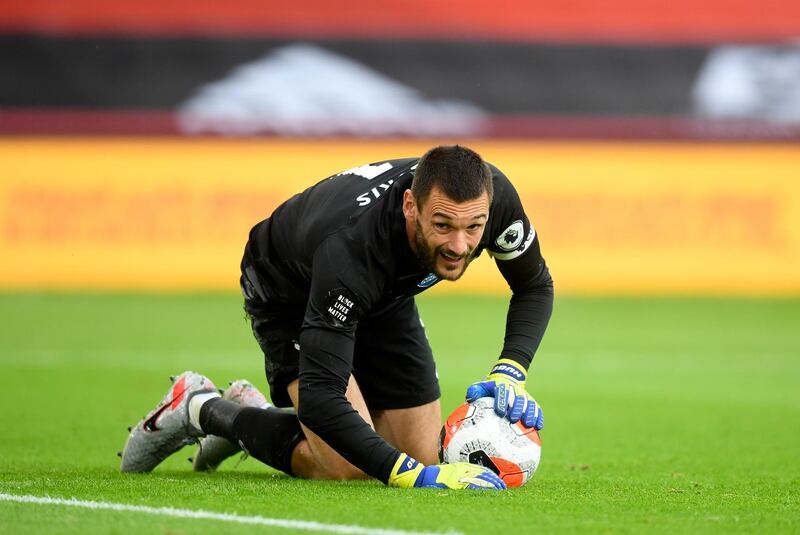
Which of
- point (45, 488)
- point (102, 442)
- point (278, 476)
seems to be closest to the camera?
point (45, 488)

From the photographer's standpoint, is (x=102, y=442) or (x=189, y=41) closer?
(x=102, y=442)

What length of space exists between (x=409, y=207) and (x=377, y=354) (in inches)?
61.1

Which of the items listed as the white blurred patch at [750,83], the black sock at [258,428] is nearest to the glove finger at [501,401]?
the black sock at [258,428]

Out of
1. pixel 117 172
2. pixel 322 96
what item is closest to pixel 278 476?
pixel 117 172

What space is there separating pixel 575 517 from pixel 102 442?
391cm

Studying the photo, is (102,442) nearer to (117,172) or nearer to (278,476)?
(278,476)

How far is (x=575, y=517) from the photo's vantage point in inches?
223

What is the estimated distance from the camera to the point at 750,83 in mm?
20641

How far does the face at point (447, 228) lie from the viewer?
591 centimetres

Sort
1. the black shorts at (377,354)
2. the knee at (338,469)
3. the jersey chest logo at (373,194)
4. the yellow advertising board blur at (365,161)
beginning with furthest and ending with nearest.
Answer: the yellow advertising board blur at (365,161)
the black shorts at (377,354)
the knee at (338,469)
the jersey chest logo at (373,194)

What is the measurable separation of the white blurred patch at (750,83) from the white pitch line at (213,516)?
632 inches

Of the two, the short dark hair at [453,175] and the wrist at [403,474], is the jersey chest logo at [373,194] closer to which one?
the short dark hair at [453,175]

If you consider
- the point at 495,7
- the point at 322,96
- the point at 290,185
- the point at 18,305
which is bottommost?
the point at 18,305

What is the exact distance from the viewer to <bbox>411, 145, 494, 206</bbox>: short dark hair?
5.91 m
